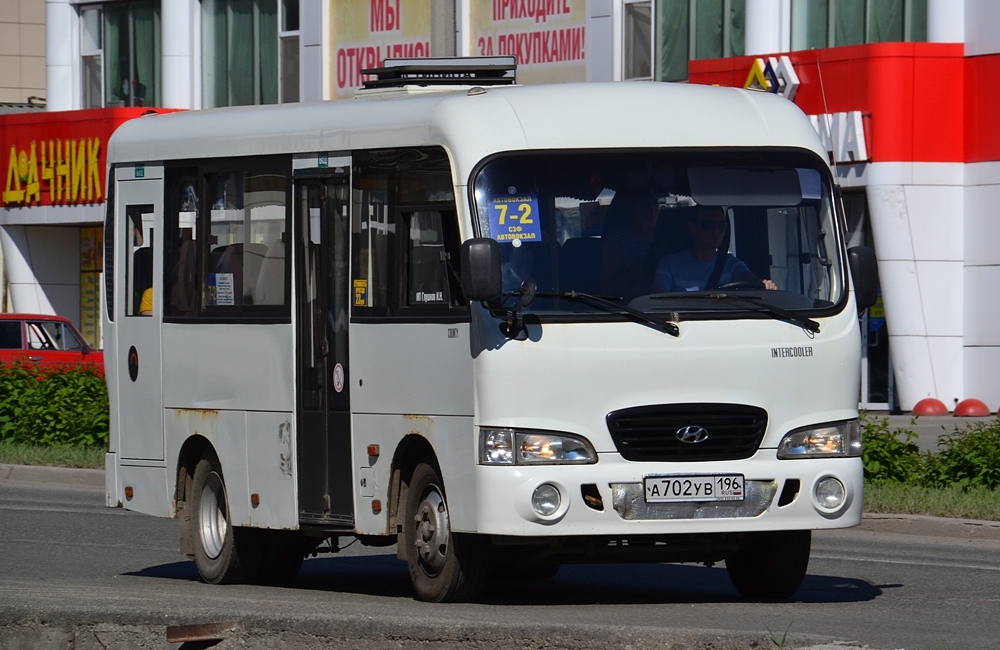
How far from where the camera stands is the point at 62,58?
41.1 m

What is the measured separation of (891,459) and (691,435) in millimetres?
7576

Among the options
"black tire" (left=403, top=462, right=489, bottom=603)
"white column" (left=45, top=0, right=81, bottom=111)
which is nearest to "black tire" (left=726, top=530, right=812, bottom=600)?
"black tire" (left=403, top=462, right=489, bottom=603)

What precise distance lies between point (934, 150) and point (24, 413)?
41.0 feet

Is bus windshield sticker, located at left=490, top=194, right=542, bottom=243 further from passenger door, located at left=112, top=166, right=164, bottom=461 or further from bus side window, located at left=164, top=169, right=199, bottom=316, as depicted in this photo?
passenger door, located at left=112, top=166, right=164, bottom=461

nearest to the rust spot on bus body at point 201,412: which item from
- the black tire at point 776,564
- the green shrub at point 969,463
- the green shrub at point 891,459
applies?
the black tire at point 776,564

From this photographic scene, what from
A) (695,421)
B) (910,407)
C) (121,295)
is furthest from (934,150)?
(695,421)

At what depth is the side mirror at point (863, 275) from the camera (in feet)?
32.7

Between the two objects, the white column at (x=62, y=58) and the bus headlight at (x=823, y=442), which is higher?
the white column at (x=62, y=58)

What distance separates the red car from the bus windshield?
72.6 feet

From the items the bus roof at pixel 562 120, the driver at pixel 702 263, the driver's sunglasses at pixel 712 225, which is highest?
the bus roof at pixel 562 120

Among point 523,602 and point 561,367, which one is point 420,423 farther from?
point 523,602

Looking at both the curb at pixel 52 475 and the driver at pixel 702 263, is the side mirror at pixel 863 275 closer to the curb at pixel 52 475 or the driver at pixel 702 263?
the driver at pixel 702 263

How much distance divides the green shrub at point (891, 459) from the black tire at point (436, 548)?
23.7 ft

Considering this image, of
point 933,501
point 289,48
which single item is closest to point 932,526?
point 933,501
